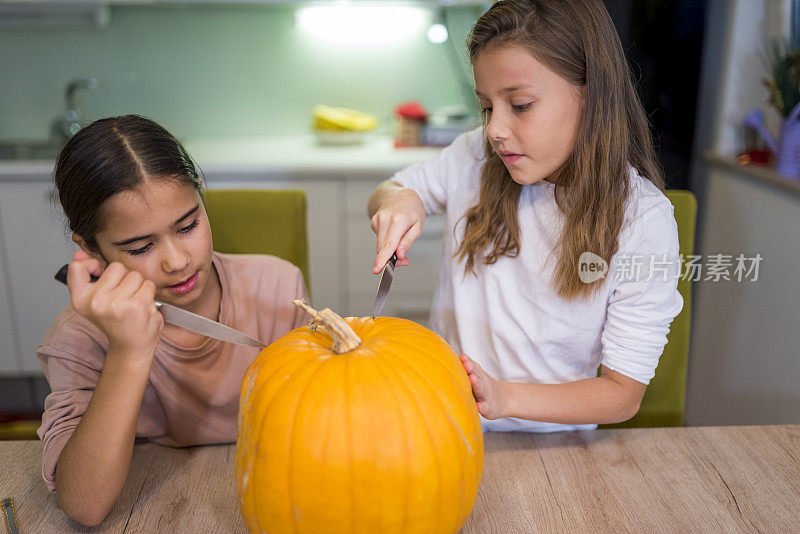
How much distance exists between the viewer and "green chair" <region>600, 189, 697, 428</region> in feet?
3.88

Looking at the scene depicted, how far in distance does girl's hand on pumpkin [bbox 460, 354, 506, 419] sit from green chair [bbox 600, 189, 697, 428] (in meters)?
0.49

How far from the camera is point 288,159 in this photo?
2217 millimetres

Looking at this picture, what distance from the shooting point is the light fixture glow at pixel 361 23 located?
255cm

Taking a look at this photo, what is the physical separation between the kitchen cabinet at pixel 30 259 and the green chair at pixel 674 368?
5.83ft

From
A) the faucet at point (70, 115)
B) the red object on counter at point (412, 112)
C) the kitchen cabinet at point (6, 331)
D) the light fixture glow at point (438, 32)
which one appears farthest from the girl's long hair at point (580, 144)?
the faucet at point (70, 115)

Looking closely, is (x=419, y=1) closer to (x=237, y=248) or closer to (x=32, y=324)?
(x=237, y=248)

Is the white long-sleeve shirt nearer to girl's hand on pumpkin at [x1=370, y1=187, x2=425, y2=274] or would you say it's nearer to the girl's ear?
girl's hand on pumpkin at [x1=370, y1=187, x2=425, y2=274]

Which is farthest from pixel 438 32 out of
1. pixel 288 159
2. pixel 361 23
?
pixel 288 159

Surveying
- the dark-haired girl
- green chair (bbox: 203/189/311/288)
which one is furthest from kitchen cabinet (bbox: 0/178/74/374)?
the dark-haired girl

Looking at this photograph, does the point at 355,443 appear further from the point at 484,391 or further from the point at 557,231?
the point at 557,231

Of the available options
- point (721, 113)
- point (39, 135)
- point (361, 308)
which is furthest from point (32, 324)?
point (721, 113)

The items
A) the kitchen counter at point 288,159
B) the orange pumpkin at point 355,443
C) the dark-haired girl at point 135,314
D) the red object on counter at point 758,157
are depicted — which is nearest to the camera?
the orange pumpkin at point 355,443

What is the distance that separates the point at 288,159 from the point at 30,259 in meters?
0.92

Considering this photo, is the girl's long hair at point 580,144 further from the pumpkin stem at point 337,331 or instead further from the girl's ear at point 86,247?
the girl's ear at point 86,247
